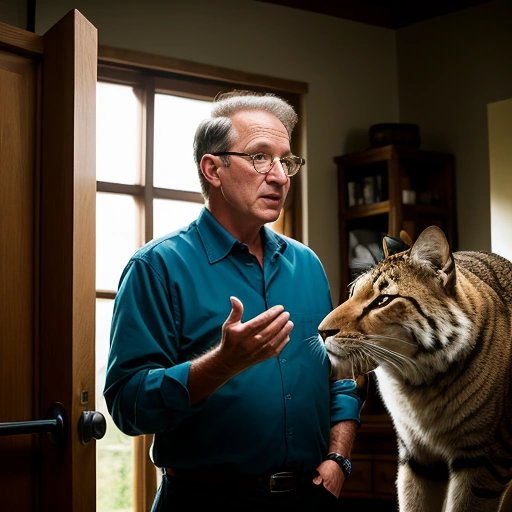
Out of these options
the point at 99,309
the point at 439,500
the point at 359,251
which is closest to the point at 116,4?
the point at 99,309

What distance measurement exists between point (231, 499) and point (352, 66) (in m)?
3.94

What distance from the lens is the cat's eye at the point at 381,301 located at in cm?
163

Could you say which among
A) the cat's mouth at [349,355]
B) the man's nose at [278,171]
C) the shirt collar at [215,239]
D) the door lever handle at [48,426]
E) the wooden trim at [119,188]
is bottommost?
the door lever handle at [48,426]

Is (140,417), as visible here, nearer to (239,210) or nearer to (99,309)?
(239,210)

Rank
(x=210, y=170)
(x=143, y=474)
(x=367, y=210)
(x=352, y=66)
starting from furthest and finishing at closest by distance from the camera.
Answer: (x=352, y=66) → (x=367, y=210) → (x=143, y=474) → (x=210, y=170)

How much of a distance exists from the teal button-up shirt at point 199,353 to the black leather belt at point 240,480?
2 centimetres

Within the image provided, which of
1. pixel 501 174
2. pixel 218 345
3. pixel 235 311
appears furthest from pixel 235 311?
pixel 501 174

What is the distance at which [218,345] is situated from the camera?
1.66 meters

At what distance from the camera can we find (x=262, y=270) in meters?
1.95

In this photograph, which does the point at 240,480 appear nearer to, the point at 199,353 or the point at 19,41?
the point at 199,353

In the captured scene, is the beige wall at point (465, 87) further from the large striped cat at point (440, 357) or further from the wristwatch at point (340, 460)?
the large striped cat at point (440, 357)

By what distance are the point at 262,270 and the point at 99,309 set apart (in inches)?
101

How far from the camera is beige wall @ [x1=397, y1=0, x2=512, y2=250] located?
16.0 feet

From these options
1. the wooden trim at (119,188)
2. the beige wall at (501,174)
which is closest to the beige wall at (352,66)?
the wooden trim at (119,188)
